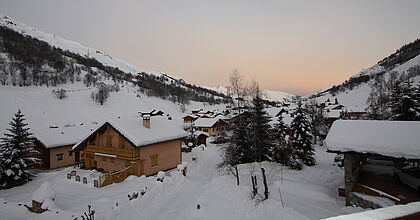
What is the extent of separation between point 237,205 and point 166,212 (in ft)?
13.0

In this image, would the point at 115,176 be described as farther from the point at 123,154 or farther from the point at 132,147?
the point at 132,147

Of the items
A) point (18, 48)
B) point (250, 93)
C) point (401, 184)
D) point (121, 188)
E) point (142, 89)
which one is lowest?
point (121, 188)

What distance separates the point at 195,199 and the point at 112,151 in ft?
39.7

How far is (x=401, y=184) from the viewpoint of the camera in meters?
12.5

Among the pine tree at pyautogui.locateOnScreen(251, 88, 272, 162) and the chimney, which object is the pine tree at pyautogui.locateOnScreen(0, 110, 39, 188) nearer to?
the chimney

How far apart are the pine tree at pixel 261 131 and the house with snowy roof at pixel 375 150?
974 centimetres

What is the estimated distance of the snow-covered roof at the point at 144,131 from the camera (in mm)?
20719

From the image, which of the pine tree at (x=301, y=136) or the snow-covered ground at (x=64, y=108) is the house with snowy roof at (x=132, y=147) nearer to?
the snow-covered ground at (x=64, y=108)

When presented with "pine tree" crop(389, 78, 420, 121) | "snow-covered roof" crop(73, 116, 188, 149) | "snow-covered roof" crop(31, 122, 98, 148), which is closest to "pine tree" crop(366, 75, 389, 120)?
"pine tree" crop(389, 78, 420, 121)

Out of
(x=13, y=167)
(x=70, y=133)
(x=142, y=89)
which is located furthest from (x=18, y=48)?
(x=13, y=167)

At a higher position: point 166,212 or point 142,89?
point 142,89

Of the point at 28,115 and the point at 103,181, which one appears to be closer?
the point at 103,181

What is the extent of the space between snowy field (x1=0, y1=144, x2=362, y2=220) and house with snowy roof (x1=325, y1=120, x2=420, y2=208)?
1109mm

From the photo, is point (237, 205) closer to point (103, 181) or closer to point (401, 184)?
point (401, 184)
